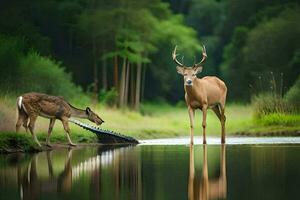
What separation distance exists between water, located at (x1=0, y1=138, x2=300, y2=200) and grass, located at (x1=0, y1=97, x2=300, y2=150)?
6.43ft

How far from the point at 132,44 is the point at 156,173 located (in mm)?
30192

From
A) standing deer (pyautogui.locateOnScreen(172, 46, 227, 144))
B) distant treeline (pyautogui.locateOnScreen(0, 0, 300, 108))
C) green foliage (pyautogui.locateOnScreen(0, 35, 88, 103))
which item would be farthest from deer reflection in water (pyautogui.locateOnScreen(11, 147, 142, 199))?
distant treeline (pyautogui.locateOnScreen(0, 0, 300, 108))

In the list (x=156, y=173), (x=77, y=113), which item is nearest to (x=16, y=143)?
(x=77, y=113)

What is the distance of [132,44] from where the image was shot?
46031mm

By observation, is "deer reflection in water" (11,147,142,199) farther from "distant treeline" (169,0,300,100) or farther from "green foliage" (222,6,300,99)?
"green foliage" (222,6,300,99)

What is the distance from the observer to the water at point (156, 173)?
1294cm

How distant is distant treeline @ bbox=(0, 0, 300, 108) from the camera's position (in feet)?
150

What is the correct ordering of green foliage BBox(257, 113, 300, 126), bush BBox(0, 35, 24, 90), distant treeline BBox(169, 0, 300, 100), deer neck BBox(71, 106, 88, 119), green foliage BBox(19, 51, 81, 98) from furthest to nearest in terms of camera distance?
distant treeline BBox(169, 0, 300, 100), green foliage BBox(19, 51, 81, 98), bush BBox(0, 35, 24, 90), green foliage BBox(257, 113, 300, 126), deer neck BBox(71, 106, 88, 119)

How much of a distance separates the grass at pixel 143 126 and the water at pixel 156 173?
1961mm

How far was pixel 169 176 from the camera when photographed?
1546cm

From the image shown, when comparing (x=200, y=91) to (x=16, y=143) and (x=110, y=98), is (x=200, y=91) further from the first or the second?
(x=110, y=98)

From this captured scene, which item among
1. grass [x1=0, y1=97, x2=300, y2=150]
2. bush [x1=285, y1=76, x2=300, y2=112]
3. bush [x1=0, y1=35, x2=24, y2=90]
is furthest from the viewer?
bush [x1=0, y1=35, x2=24, y2=90]

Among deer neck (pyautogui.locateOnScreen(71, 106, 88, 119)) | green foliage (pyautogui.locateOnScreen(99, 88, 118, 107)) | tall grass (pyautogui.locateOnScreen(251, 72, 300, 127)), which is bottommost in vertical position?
deer neck (pyautogui.locateOnScreen(71, 106, 88, 119))

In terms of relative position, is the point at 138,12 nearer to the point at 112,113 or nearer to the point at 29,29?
the point at 29,29
